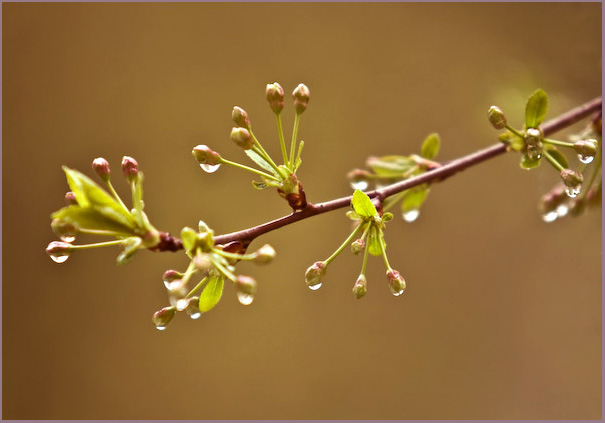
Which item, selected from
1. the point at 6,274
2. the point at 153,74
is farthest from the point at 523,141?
the point at 6,274

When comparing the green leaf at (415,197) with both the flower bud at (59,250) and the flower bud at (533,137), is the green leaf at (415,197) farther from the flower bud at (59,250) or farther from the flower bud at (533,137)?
the flower bud at (59,250)

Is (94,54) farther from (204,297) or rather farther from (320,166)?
(204,297)

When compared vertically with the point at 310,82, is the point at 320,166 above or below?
below

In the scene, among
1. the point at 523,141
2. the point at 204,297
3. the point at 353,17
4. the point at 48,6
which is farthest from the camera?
the point at 353,17

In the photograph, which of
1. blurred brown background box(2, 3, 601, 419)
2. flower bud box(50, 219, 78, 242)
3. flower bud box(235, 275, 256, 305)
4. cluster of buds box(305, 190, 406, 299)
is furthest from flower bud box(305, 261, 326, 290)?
blurred brown background box(2, 3, 601, 419)

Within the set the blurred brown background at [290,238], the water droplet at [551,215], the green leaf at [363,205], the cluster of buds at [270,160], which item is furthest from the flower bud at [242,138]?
the blurred brown background at [290,238]

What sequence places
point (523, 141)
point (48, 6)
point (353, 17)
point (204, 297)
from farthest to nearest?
point (353, 17)
point (48, 6)
point (523, 141)
point (204, 297)
